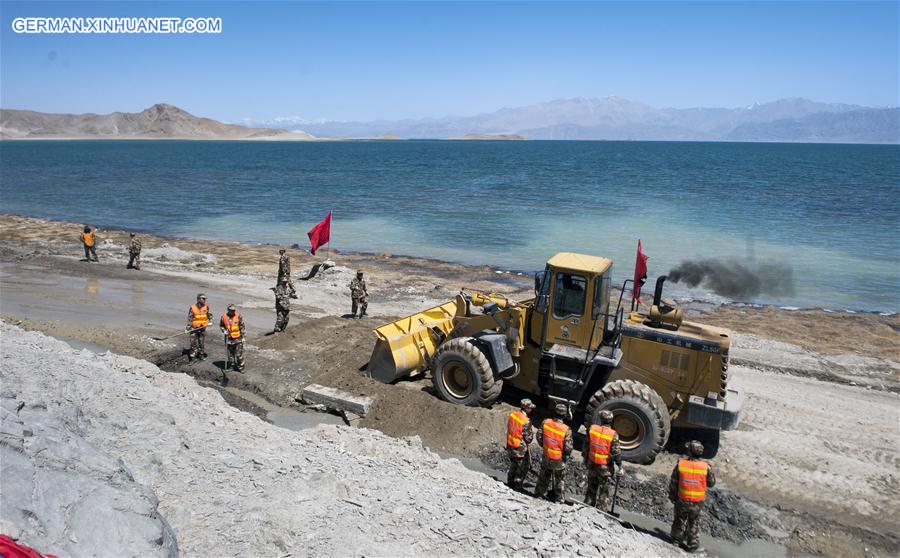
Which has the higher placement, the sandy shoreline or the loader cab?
the loader cab

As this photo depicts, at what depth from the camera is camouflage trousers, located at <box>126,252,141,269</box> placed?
74.5ft

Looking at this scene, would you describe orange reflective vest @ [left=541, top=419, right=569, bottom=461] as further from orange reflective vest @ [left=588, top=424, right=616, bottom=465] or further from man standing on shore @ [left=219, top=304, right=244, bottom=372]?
man standing on shore @ [left=219, top=304, right=244, bottom=372]

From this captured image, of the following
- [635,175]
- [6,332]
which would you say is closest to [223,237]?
[6,332]

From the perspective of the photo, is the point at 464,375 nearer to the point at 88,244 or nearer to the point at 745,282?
the point at 745,282

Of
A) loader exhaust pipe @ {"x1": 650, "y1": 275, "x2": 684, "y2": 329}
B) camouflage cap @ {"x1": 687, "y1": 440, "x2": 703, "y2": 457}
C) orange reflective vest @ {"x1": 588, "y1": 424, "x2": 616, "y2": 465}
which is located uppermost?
loader exhaust pipe @ {"x1": 650, "y1": 275, "x2": 684, "y2": 329}

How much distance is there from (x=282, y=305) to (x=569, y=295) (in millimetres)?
7726

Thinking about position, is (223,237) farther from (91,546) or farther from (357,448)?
(91,546)

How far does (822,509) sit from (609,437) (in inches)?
137

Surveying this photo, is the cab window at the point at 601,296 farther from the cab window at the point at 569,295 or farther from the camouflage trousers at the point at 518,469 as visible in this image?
the camouflage trousers at the point at 518,469

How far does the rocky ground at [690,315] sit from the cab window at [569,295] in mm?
2046

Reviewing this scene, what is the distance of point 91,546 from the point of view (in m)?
4.93

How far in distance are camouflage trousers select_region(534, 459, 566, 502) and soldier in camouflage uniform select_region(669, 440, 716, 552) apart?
131 cm

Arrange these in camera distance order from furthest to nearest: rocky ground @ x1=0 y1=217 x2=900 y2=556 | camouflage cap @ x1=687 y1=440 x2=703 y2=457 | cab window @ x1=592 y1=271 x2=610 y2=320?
cab window @ x1=592 y1=271 x2=610 y2=320
rocky ground @ x1=0 y1=217 x2=900 y2=556
camouflage cap @ x1=687 y1=440 x2=703 y2=457

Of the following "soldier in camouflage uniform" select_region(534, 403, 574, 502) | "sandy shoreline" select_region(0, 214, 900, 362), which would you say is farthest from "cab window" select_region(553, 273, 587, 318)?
"sandy shoreline" select_region(0, 214, 900, 362)
